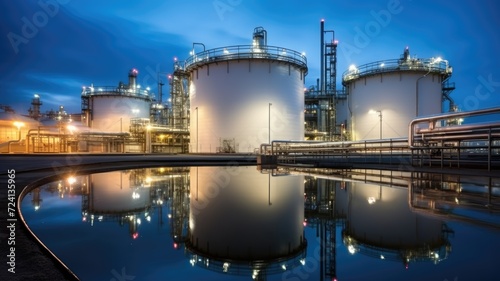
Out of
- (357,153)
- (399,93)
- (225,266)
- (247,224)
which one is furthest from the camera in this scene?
(399,93)

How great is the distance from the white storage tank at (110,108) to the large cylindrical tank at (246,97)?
48.4 ft

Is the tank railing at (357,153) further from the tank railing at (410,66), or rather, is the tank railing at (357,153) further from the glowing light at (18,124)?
the glowing light at (18,124)

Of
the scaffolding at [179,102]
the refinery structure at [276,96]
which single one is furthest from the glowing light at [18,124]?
the scaffolding at [179,102]

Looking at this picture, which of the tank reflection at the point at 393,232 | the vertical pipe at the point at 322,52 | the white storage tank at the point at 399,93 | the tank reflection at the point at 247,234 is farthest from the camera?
the vertical pipe at the point at 322,52

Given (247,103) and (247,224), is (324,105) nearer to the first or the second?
(247,103)

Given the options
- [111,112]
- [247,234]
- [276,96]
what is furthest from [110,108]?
[247,234]

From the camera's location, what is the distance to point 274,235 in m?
2.42

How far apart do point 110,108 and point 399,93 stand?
29.0 metres

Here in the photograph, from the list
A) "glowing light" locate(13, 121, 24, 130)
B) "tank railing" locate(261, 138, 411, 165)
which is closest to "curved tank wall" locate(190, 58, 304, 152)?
"tank railing" locate(261, 138, 411, 165)

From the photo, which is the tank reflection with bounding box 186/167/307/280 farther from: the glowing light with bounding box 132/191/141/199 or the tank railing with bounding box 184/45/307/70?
the tank railing with bounding box 184/45/307/70

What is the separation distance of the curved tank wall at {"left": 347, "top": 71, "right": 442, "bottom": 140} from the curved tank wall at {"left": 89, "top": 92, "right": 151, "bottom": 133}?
24.9 metres

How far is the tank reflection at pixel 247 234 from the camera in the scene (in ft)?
6.10

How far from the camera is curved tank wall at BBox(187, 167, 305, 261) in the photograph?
2.09 meters

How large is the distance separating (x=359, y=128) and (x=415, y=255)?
23.3m
